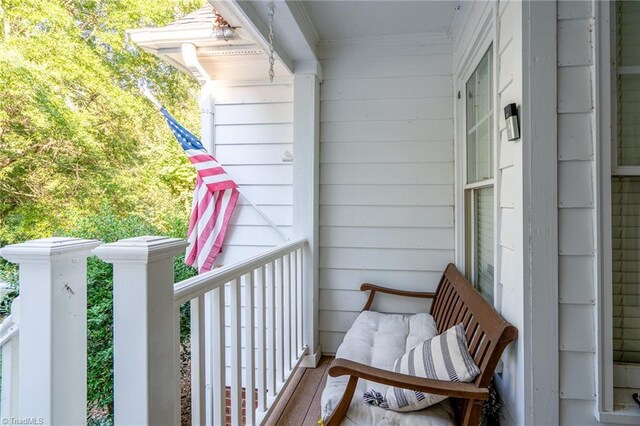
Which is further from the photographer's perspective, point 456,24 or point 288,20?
point 456,24

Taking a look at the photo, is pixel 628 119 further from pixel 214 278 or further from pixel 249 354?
pixel 249 354

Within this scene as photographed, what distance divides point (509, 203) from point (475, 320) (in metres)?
0.59

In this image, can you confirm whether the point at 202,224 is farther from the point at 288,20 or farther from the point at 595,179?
the point at 595,179

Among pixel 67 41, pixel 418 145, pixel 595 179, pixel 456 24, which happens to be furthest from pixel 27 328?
pixel 67 41

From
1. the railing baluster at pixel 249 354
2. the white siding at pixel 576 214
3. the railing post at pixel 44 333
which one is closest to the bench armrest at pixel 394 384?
the white siding at pixel 576 214

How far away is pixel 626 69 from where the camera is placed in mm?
1227

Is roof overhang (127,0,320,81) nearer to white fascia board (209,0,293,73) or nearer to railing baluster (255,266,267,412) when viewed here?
white fascia board (209,0,293,73)

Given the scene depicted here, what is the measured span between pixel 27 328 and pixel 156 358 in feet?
1.04

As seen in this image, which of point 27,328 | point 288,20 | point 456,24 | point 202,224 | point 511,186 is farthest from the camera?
point 202,224

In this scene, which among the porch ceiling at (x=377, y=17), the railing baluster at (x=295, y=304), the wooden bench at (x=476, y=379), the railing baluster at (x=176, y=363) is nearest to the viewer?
the railing baluster at (x=176, y=363)

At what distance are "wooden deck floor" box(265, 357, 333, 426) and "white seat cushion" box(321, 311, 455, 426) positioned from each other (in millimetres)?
461

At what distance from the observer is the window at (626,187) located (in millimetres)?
1227

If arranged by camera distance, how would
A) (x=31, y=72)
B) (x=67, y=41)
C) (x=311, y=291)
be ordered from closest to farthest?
(x=311, y=291)
(x=31, y=72)
(x=67, y=41)

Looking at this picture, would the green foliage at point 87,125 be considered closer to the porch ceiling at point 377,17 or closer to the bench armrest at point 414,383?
the porch ceiling at point 377,17
